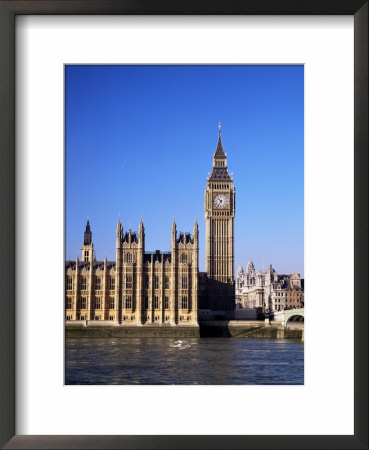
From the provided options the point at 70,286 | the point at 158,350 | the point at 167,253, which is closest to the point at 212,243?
the point at 167,253

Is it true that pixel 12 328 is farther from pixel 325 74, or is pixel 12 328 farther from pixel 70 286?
pixel 70 286

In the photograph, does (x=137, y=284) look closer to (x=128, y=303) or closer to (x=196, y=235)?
(x=128, y=303)

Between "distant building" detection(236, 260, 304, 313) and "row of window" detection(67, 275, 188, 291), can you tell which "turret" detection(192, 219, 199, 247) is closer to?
"row of window" detection(67, 275, 188, 291)

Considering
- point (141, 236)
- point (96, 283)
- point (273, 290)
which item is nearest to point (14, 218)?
point (141, 236)

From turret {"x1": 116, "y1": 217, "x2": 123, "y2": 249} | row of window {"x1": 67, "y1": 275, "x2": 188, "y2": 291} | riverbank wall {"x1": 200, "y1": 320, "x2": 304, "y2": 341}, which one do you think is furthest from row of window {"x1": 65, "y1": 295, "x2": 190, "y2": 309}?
turret {"x1": 116, "y1": 217, "x2": 123, "y2": 249}

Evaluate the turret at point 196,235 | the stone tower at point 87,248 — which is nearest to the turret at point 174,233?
the turret at point 196,235

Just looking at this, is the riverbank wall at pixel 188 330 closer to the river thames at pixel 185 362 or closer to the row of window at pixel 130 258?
the river thames at pixel 185 362
